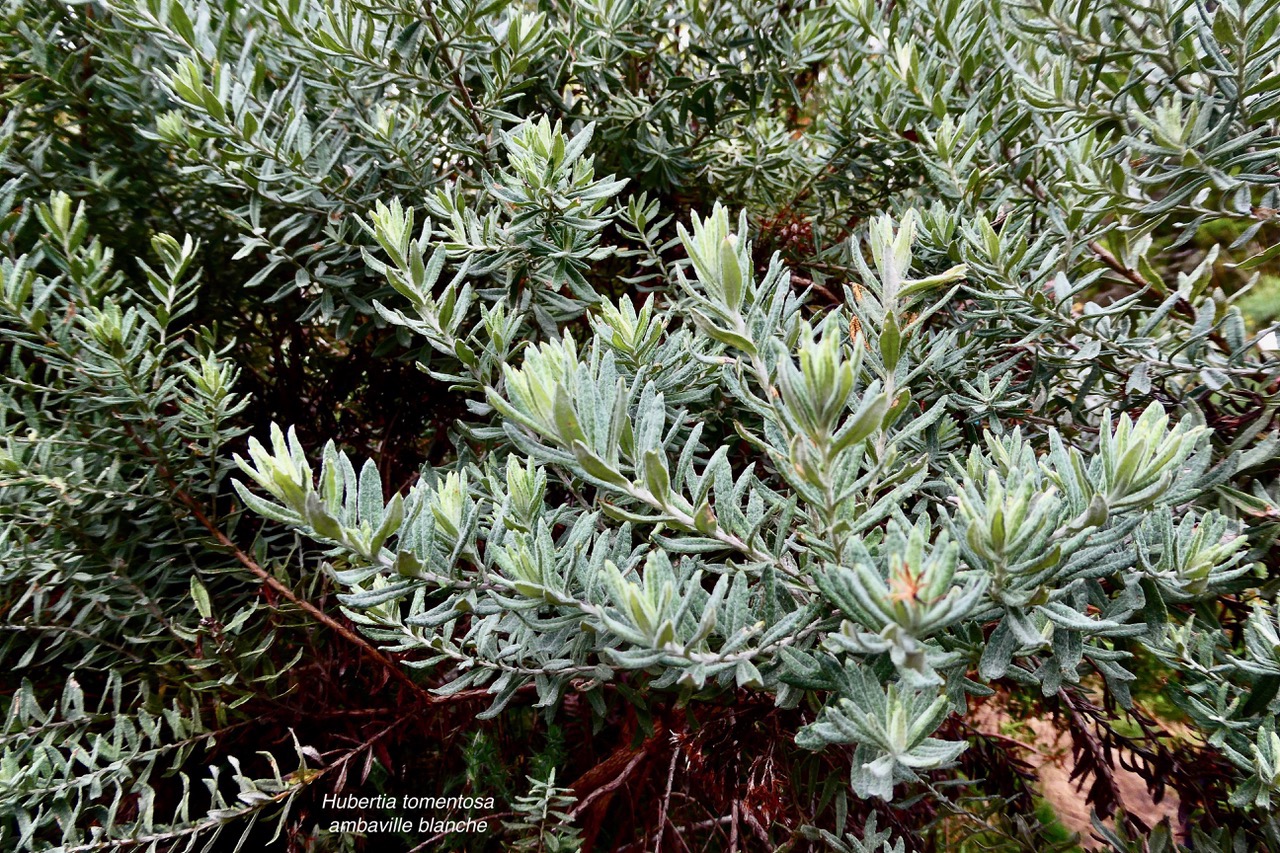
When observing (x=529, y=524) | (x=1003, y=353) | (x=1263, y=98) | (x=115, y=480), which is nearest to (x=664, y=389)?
(x=529, y=524)

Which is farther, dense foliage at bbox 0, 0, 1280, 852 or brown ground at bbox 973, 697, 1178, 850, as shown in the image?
brown ground at bbox 973, 697, 1178, 850

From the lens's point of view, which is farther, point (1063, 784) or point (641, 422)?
point (1063, 784)

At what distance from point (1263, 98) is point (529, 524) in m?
1.42

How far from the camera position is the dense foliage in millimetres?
911

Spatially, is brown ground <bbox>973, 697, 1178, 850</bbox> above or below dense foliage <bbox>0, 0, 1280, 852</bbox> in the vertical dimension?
below

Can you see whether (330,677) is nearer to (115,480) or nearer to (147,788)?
(147,788)

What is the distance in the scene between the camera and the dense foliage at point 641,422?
0.91 metres

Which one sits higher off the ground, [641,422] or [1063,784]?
[641,422]

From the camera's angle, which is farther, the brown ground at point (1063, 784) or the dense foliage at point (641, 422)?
the brown ground at point (1063, 784)

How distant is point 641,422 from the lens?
0.94m

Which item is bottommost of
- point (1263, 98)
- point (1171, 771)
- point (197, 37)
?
point (1171, 771)

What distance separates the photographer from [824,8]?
2006mm

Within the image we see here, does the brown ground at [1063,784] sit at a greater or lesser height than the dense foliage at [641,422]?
lesser

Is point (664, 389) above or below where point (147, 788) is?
above
